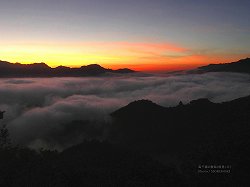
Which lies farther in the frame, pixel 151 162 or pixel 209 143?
pixel 209 143

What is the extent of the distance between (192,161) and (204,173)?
1360 centimetres

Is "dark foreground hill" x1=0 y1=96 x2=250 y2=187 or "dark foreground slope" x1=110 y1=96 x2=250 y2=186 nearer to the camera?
"dark foreground hill" x1=0 y1=96 x2=250 y2=187

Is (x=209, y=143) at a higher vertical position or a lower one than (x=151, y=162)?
higher

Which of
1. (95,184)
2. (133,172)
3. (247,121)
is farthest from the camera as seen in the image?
(247,121)

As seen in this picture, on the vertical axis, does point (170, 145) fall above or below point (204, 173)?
→ below

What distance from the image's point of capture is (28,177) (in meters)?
69.1

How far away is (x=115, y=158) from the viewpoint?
13375 centimetres

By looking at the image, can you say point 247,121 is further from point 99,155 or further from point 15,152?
point 15,152

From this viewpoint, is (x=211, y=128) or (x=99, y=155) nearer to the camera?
(x=99, y=155)

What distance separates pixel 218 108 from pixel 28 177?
146 metres

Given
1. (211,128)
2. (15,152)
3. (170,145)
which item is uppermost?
(15,152)

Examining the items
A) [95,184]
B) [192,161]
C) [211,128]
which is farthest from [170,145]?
[95,184]

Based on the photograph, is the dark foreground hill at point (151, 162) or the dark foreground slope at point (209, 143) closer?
the dark foreground hill at point (151, 162)

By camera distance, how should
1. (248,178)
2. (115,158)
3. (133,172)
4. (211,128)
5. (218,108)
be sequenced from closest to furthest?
(248,178)
(133,172)
(115,158)
(211,128)
(218,108)
